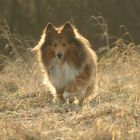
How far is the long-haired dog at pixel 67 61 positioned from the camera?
1005 centimetres

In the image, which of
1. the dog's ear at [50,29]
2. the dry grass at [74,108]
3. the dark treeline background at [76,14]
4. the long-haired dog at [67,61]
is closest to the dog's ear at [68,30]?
the long-haired dog at [67,61]

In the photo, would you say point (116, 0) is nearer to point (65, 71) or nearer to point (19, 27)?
point (19, 27)

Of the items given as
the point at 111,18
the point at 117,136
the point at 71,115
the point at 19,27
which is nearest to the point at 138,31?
the point at 111,18

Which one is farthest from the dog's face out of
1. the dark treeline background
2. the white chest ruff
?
the dark treeline background

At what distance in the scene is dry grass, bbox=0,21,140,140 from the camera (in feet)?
22.9

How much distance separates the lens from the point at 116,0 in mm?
23344

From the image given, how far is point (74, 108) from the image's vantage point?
9.27 meters

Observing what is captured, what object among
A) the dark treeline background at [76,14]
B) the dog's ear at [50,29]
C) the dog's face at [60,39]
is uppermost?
the dog's ear at [50,29]

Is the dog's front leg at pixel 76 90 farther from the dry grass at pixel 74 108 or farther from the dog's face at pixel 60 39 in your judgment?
the dog's face at pixel 60 39

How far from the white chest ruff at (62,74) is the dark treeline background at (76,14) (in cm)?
1213

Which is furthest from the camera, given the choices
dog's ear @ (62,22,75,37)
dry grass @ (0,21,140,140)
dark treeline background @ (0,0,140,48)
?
dark treeline background @ (0,0,140,48)

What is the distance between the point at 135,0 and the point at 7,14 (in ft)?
14.9

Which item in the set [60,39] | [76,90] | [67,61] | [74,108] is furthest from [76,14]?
[74,108]

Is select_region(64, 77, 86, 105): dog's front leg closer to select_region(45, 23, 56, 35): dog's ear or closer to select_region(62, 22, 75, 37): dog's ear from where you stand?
select_region(62, 22, 75, 37): dog's ear
